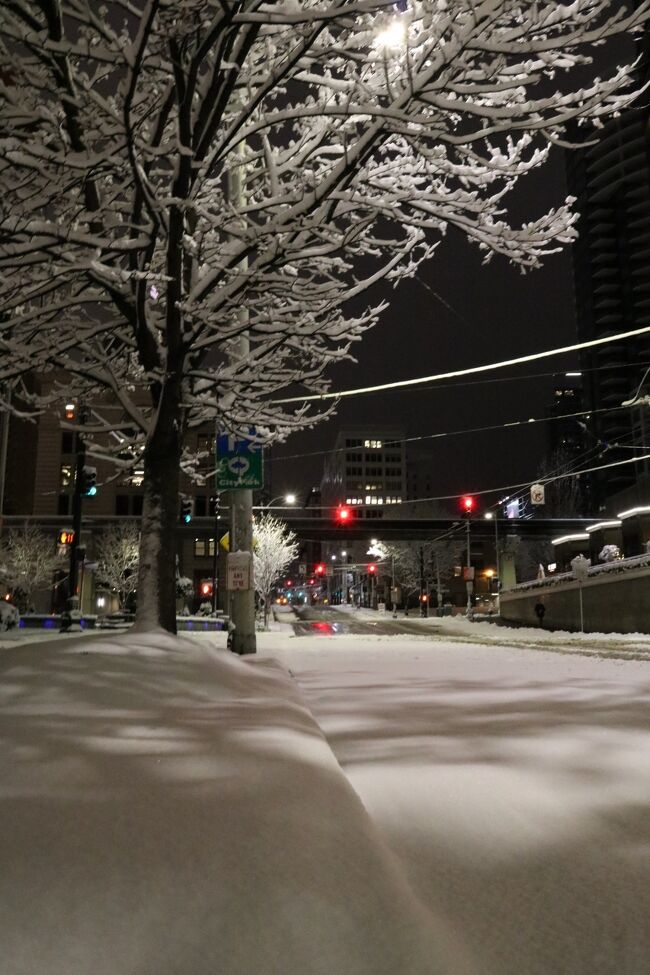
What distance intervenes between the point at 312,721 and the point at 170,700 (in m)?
1.14

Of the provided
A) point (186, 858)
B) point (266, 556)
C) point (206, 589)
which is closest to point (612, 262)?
point (206, 589)

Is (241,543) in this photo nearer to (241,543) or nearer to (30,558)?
(241,543)

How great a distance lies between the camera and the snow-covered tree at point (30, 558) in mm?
56312

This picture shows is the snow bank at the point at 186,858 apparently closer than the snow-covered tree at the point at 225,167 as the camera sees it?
Yes

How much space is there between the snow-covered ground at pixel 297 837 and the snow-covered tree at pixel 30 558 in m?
53.0

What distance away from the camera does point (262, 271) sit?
938 centimetres

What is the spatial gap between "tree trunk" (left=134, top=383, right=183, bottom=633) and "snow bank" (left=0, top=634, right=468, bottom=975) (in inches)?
181

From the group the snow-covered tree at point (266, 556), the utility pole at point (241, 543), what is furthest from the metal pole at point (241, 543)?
the snow-covered tree at point (266, 556)

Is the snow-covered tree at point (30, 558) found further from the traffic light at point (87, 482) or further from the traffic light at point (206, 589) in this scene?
the traffic light at point (87, 482)

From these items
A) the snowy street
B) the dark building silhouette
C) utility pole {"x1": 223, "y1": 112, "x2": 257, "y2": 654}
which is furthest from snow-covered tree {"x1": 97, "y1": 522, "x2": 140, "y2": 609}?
the dark building silhouette

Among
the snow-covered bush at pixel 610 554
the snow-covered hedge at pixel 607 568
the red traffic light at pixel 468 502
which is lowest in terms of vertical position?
the snow-covered hedge at pixel 607 568

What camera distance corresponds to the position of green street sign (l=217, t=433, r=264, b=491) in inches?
518

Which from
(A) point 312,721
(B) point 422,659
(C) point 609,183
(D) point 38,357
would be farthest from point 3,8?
(C) point 609,183

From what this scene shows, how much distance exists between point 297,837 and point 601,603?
1336 inches
